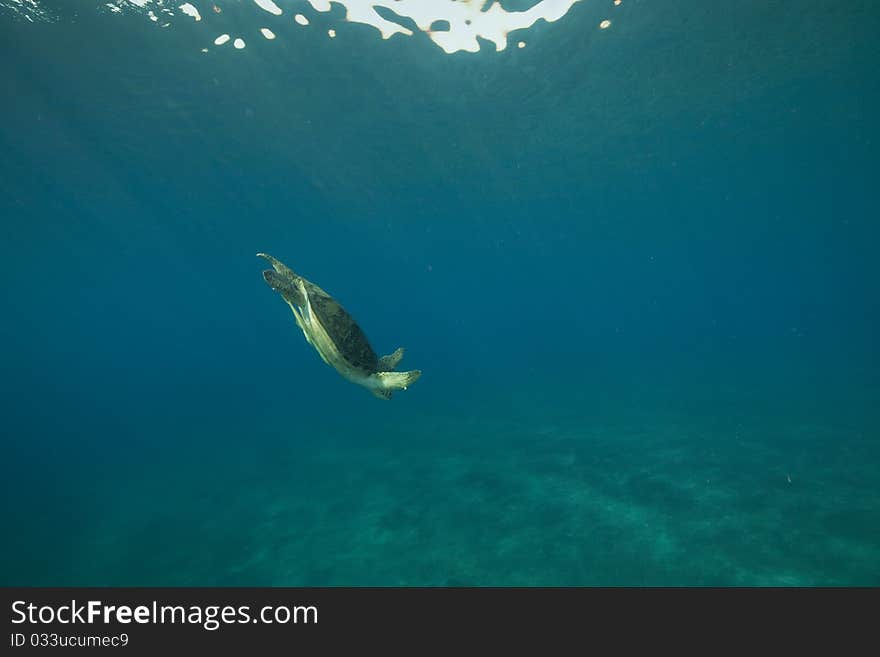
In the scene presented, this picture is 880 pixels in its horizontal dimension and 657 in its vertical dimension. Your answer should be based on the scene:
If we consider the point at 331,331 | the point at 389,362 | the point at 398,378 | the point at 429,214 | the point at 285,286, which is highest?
the point at 429,214

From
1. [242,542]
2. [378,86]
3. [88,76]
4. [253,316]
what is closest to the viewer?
[242,542]

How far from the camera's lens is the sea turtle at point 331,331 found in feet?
5.98

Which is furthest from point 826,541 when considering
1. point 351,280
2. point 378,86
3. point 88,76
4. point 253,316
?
point 253,316

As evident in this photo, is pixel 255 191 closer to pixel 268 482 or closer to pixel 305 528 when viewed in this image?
pixel 268 482

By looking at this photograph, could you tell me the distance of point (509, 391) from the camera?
2744 cm

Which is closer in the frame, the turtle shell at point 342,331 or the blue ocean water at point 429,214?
the turtle shell at point 342,331

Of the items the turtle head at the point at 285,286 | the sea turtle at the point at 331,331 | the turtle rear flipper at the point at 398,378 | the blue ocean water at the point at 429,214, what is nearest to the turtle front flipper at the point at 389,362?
the sea turtle at the point at 331,331

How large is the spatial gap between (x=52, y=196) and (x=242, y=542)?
23.2 metres

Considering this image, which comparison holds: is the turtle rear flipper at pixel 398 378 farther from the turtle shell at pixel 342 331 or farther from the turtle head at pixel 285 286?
the turtle head at pixel 285 286

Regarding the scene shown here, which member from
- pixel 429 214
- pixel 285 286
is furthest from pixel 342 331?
pixel 429 214

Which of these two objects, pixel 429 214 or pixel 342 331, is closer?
pixel 342 331

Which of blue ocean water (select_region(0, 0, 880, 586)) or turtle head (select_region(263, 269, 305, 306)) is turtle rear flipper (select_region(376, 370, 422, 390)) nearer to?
turtle head (select_region(263, 269, 305, 306))

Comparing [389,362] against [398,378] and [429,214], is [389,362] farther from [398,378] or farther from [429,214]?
[429,214]

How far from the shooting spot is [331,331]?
190cm
